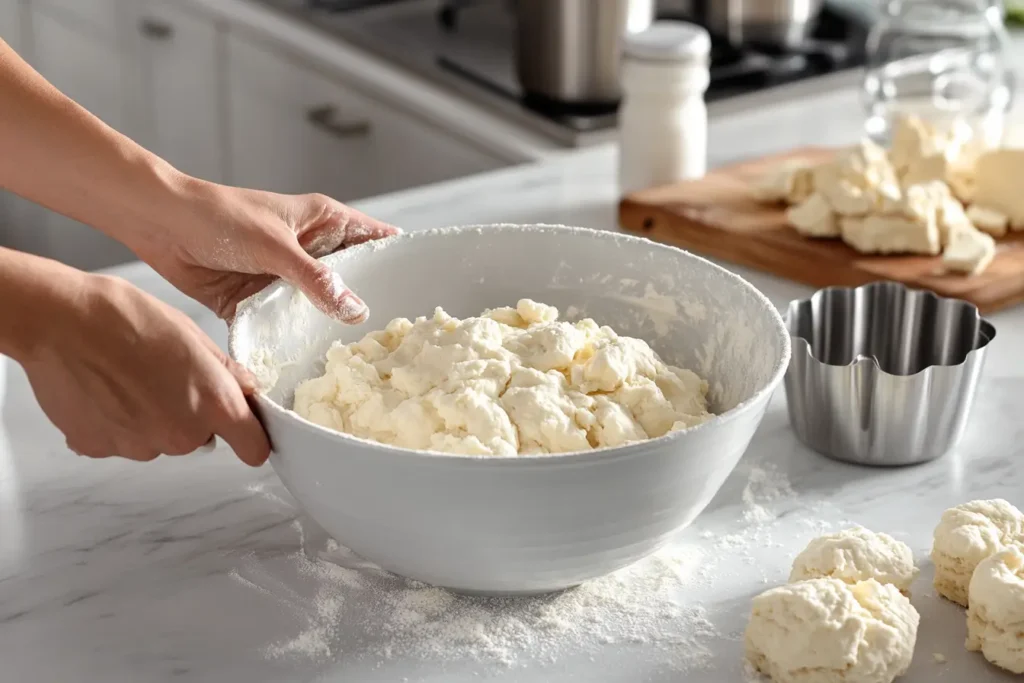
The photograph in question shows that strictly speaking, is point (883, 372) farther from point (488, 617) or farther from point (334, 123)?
point (334, 123)

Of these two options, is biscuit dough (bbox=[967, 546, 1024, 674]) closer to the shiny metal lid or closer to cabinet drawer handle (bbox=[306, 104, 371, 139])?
the shiny metal lid

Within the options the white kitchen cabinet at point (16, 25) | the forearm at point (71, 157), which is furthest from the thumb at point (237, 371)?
the white kitchen cabinet at point (16, 25)

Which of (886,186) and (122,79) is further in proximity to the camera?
(122,79)

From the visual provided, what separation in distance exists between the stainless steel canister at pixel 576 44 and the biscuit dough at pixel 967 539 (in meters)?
1.21

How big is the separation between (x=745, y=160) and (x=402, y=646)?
1100mm

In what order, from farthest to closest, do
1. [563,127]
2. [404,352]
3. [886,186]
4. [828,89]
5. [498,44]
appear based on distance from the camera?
[498,44]
[828,89]
[563,127]
[886,186]
[404,352]

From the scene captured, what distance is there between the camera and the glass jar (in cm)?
189

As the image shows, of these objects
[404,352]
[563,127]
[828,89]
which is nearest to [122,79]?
[563,127]

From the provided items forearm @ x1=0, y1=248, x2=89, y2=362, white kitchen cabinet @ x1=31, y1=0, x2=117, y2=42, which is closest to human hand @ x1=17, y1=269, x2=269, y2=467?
forearm @ x1=0, y1=248, x2=89, y2=362

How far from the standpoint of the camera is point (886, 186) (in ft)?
5.05

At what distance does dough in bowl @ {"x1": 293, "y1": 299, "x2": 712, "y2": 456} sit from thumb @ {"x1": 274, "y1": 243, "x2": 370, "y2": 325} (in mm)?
32

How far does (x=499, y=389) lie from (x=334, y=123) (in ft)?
4.62

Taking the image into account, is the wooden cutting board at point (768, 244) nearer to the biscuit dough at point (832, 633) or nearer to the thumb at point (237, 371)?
the biscuit dough at point (832, 633)

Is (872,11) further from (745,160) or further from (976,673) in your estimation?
(976,673)
